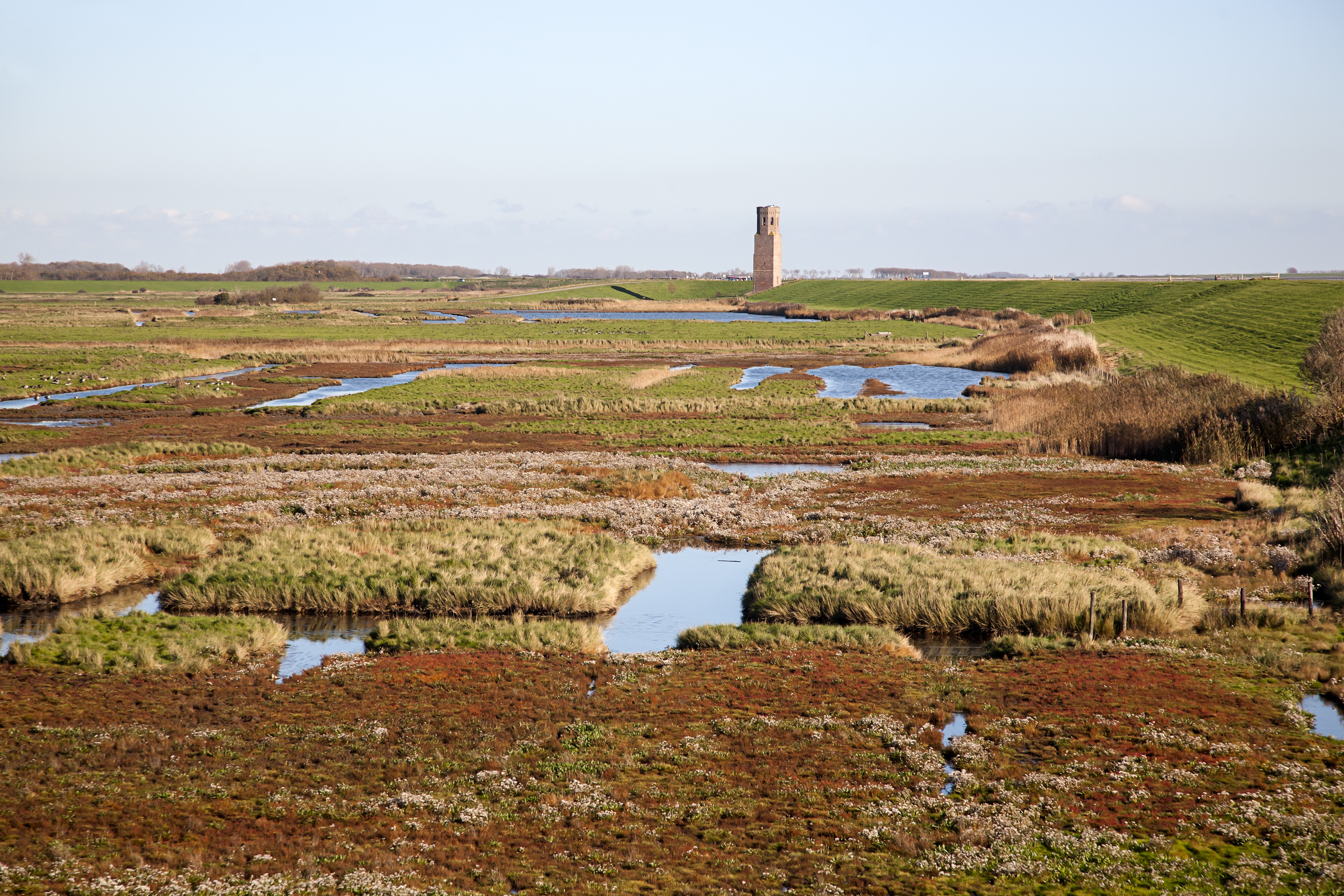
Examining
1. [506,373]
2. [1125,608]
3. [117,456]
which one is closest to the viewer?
[1125,608]

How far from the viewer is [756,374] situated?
89.1 metres

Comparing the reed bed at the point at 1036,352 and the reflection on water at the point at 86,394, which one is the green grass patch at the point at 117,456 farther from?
the reed bed at the point at 1036,352

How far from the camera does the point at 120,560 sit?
26.1m

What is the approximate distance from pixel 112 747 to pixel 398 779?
15.7 feet

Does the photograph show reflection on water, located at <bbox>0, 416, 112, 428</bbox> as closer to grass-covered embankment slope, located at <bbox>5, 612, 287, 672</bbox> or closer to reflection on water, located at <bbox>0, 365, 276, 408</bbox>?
reflection on water, located at <bbox>0, 365, 276, 408</bbox>

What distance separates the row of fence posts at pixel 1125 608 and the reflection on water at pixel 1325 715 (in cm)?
383

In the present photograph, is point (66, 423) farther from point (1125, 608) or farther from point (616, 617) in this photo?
point (1125, 608)

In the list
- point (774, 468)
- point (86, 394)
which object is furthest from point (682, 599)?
point (86, 394)

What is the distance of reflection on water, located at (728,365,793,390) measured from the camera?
7906cm

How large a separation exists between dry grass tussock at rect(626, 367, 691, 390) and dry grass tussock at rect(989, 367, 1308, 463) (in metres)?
29.1

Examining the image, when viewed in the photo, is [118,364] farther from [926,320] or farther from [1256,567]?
[926,320]

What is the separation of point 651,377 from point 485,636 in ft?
195

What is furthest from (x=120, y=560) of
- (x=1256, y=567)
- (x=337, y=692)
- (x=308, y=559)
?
(x=1256, y=567)

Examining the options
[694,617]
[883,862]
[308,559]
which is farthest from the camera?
[308,559]
